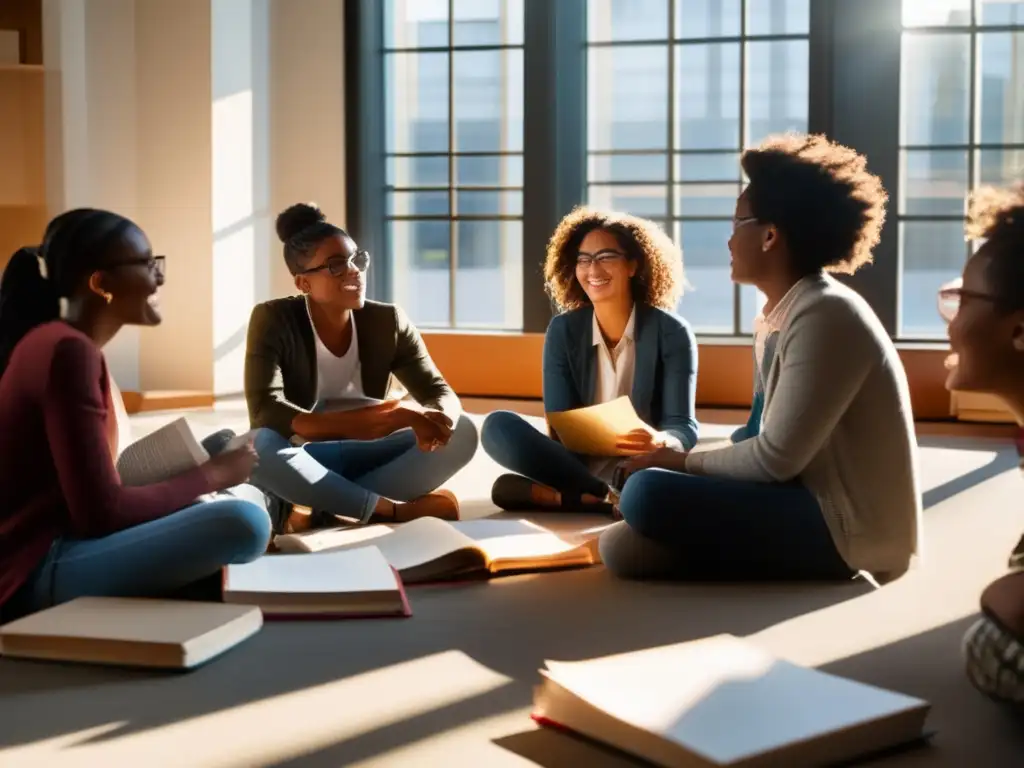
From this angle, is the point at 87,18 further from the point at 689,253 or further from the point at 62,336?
the point at 62,336

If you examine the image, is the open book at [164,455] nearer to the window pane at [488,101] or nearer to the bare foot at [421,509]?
the bare foot at [421,509]

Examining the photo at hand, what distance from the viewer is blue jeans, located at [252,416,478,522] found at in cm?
389

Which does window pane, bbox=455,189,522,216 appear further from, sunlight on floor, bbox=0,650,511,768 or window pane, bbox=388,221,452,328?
sunlight on floor, bbox=0,650,511,768

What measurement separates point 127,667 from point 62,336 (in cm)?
61

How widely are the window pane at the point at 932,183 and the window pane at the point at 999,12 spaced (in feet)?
1.95

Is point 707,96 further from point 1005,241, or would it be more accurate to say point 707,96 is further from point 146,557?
point 1005,241

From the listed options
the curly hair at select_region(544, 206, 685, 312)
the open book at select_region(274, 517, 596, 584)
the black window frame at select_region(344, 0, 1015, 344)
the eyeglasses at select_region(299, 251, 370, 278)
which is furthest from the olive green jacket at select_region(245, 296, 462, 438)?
the black window frame at select_region(344, 0, 1015, 344)

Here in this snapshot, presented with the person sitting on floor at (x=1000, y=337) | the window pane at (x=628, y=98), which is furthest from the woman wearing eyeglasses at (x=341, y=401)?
the window pane at (x=628, y=98)

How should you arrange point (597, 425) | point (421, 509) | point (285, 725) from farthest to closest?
point (421, 509) → point (597, 425) → point (285, 725)

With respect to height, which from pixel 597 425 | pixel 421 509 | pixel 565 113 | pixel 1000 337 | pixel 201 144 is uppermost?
pixel 565 113

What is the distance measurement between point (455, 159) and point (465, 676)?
16.6 feet

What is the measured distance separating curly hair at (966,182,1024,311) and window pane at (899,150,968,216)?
4.61 metres

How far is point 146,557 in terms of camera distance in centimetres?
281

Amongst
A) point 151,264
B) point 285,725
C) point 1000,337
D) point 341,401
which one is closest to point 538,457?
point 341,401
